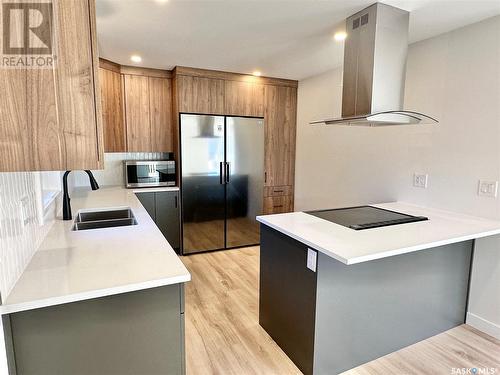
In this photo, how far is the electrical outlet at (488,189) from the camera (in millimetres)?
2158

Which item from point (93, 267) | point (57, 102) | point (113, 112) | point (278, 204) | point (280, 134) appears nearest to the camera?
point (57, 102)

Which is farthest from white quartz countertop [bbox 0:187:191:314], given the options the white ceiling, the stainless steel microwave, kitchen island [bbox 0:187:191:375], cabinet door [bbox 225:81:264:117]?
cabinet door [bbox 225:81:264:117]

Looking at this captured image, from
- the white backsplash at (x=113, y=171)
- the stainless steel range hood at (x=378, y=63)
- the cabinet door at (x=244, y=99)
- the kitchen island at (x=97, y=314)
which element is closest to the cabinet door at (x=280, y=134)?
the cabinet door at (x=244, y=99)

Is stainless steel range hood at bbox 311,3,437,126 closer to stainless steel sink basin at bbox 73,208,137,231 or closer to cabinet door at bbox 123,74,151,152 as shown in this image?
stainless steel sink basin at bbox 73,208,137,231

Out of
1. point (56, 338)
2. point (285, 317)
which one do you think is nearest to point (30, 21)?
point (56, 338)

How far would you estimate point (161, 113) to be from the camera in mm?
3844

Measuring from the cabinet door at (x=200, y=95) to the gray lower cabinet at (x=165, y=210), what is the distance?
1089 millimetres

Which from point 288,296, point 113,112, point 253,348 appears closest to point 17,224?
point 288,296

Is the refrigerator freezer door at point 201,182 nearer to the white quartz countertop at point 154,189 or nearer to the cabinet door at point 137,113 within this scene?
the white quartz countertop at point 154,189

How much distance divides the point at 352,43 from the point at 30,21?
2.03 meters

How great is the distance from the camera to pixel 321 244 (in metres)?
1.63

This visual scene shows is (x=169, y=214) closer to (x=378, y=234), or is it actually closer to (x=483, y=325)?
(x=378, y=234)

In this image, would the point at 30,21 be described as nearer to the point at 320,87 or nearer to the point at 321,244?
the point at 321,244

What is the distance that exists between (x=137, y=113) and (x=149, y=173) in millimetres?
757
